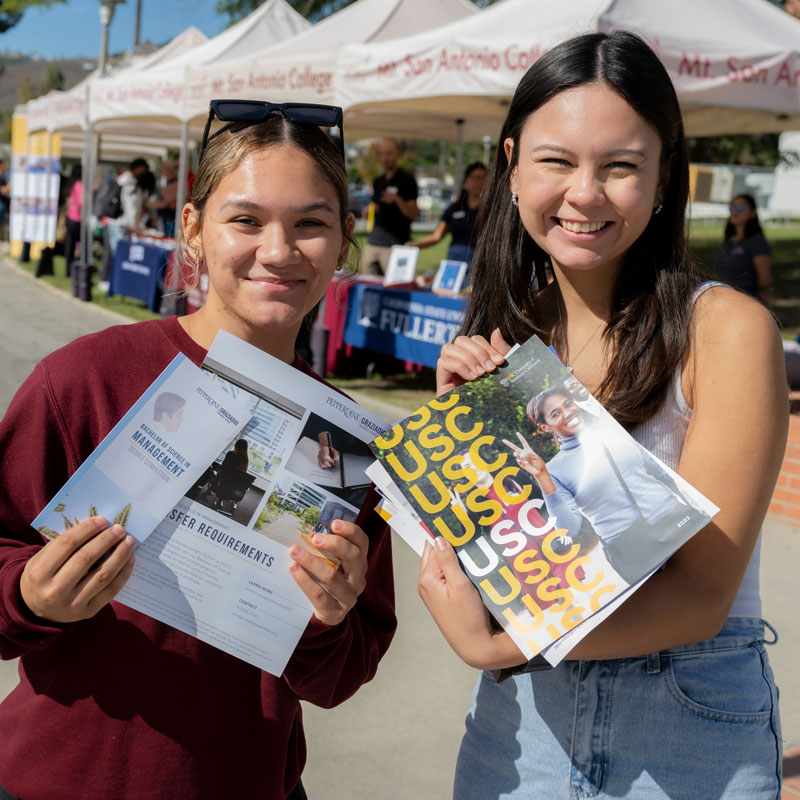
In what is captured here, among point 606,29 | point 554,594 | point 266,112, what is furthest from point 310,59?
point 554,594

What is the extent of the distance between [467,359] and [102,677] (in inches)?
29.4

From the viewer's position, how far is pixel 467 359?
141cm

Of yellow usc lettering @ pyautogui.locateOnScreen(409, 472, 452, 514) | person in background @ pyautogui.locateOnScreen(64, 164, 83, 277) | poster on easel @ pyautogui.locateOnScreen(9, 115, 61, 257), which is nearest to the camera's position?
yellow usc lettering @ pyautogui.locateOnScreen(409, 472, 452, 514)

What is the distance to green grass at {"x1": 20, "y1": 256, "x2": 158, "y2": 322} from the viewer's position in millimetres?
12445

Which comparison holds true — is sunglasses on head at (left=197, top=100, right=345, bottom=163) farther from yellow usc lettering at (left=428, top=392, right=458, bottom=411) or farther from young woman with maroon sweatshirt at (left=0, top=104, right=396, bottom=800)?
yellow usc lettering at (left=428, top=392, right=458, bottom=411)

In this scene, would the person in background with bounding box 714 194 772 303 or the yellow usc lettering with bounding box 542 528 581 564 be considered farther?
the person in background with bounding box 714 194 772 303

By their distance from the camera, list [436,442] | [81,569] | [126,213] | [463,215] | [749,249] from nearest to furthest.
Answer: [81,569], [436,442], [463,215], [749,249], [126,213]

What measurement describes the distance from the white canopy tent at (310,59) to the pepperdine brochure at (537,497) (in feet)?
24.0

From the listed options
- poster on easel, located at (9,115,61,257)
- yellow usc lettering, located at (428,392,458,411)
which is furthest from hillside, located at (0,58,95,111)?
yellow usc lettering, located at (428,392,458,411)

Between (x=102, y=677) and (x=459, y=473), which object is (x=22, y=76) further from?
(x=459, y=473)

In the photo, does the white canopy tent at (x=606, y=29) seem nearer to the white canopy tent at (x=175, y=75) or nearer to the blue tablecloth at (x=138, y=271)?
the white canopy tent at (x=175, y=75)

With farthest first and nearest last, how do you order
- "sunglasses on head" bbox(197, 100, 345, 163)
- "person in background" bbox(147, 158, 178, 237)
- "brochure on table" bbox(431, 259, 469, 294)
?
"person in background" bbox(147, 158, 178, 237) → "brochure on table" bbox(431, 259, 469, 294) → "sunglasses on head" bbox(197, 100, 345, 163)

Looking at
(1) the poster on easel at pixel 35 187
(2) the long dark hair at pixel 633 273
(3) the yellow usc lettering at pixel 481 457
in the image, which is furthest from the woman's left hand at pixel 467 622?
(1) the poster on easel at pixel 35 187

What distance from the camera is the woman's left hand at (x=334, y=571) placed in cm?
131
